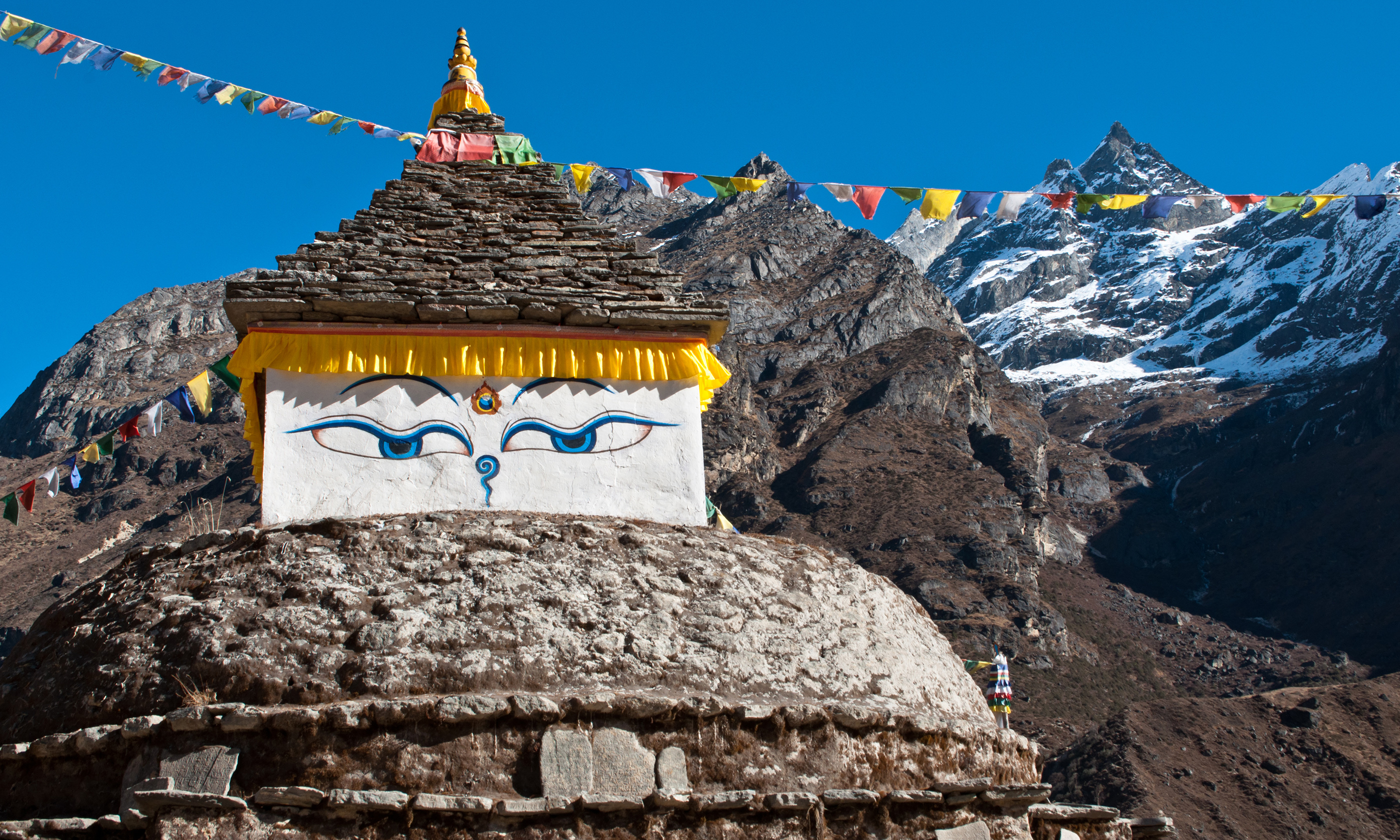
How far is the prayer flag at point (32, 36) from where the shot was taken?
1287 cm

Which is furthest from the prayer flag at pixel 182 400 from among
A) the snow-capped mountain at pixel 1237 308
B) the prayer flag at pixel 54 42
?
the snow-capped mountain at pixel 1237 308

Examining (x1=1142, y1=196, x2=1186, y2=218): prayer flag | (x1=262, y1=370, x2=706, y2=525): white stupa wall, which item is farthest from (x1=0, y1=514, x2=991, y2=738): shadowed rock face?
(x1=1142, y1=196, x2=1186, y2=218): prayer flag

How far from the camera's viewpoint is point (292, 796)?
586 centimetres

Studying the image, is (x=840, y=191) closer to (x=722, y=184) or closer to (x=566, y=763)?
(x=722, y=184)

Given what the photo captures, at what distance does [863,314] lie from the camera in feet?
379

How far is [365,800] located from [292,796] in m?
0.37

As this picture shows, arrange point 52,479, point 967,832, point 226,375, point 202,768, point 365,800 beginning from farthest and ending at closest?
point 52,479 → point 226,375 → point 967,832 → point 202,768 → point 365,800

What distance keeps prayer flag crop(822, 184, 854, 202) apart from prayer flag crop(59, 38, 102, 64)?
341 inches

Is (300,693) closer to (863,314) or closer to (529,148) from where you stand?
(529,148)

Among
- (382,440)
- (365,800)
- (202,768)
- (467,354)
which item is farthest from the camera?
(467,354)

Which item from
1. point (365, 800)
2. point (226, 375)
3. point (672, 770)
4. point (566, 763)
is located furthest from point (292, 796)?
point (226, 375)

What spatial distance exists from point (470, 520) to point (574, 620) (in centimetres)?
108

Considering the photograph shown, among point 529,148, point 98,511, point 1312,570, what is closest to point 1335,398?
point 1312,570

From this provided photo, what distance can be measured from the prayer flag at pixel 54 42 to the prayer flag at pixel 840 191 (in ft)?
29.3
